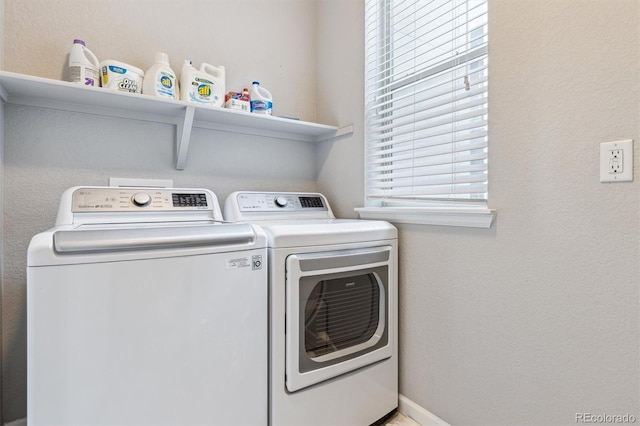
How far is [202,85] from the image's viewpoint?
169 cm

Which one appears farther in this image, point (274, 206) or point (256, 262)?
point (274, 206)

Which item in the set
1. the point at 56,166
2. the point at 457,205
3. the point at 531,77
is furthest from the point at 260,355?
the point at 531,77

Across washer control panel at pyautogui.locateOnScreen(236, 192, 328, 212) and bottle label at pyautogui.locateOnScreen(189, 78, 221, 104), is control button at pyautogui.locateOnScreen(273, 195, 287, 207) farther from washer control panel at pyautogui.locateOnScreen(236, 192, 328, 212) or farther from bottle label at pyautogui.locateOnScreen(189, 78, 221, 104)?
bottle label at pyautogui.locateOnScreen(189, 78, 221, 104)

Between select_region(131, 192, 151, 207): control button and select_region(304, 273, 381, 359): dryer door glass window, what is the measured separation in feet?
2.76

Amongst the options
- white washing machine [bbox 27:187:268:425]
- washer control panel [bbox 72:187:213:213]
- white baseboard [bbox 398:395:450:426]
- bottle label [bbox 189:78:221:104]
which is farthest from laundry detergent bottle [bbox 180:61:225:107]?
white baseboard [bbox 398:395:450:426]

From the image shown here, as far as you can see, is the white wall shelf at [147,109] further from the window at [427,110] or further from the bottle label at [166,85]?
the window at [427,110]

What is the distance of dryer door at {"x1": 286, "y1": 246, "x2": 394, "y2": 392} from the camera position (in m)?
1.28

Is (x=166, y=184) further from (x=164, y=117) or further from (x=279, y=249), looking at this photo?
(x=279, y=249)

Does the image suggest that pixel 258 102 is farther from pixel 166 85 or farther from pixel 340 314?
pixel 340 314

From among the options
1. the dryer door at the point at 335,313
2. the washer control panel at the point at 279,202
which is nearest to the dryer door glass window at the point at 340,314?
the dryer door at the point at 335,313

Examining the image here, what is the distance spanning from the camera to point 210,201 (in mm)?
1661

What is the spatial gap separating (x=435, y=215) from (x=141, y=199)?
1.32m

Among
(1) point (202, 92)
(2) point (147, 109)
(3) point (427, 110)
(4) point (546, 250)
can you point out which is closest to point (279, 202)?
(1) point (202, 92)

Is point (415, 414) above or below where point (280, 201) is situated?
below
